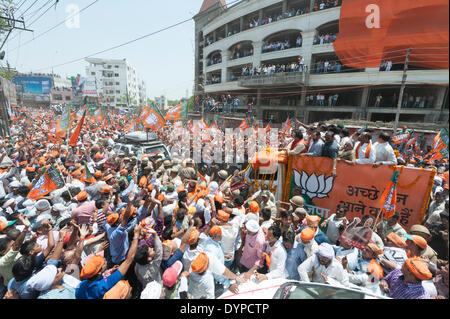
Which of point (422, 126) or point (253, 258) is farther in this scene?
point (422, 126)

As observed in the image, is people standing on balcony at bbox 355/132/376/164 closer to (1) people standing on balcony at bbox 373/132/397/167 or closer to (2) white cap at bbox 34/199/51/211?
(1) people standing on balcony at bbox 373/132/397/167

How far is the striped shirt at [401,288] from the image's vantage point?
2172 millimetres

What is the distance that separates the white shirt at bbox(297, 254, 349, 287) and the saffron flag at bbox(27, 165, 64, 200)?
4970mm

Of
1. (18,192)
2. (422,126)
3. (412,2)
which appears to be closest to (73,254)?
(18,192)

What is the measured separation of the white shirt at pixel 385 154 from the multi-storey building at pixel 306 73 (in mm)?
16725

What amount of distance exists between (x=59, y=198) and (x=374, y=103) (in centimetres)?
2485

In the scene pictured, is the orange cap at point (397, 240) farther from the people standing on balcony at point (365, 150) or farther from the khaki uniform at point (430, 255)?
the people standing on balcony at point (365, 150)

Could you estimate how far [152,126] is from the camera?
957 cm

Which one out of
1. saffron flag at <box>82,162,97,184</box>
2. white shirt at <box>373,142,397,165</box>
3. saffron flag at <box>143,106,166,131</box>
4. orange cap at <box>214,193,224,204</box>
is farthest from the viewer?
saffron flag at <box>143,106,166,131</box>

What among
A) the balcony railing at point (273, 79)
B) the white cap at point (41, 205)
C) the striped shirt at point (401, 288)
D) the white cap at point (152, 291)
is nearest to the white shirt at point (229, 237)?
the white cap at point (152, 291)

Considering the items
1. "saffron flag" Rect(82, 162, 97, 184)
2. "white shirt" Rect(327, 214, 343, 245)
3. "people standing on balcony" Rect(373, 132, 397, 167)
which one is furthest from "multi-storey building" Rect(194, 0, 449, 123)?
"saffron flag" Rect(82, 162, 97, 184)

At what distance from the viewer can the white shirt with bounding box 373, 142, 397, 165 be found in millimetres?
3836

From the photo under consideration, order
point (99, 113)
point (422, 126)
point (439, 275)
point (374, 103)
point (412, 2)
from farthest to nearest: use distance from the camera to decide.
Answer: point (374, 103) → point (99, 113) → point (422, 126) → point (412, 2) → point (439, 275)
